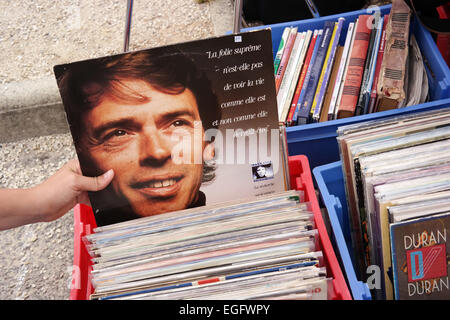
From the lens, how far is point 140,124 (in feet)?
3.01

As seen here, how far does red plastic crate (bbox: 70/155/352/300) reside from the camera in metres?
0.86

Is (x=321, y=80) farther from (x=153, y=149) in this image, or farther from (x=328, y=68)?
(x=153, y=149)

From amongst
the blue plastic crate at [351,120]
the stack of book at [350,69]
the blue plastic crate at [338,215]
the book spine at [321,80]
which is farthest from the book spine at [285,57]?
the blue plastic crate at [338,215]

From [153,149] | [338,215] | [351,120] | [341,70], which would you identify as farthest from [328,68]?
[153,149]

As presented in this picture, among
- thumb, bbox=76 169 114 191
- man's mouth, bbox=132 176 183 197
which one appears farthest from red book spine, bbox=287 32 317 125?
thumb, bbox=76 169 114 191

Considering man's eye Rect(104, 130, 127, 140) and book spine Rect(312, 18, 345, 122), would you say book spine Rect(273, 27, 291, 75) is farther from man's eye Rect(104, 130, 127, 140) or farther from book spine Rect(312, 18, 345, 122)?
man's eye Rect(104, 130, 127, 140)

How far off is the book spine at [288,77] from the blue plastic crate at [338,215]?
0.29 meters

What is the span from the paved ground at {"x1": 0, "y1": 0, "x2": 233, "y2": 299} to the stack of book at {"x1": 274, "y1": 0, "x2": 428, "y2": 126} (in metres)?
0.84

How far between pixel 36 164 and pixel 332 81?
4.49ft

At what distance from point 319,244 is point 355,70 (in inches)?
29.7

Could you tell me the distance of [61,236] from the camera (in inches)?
71.0

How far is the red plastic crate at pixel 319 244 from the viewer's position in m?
0.86

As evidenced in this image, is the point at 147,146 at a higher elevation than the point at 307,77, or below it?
below
